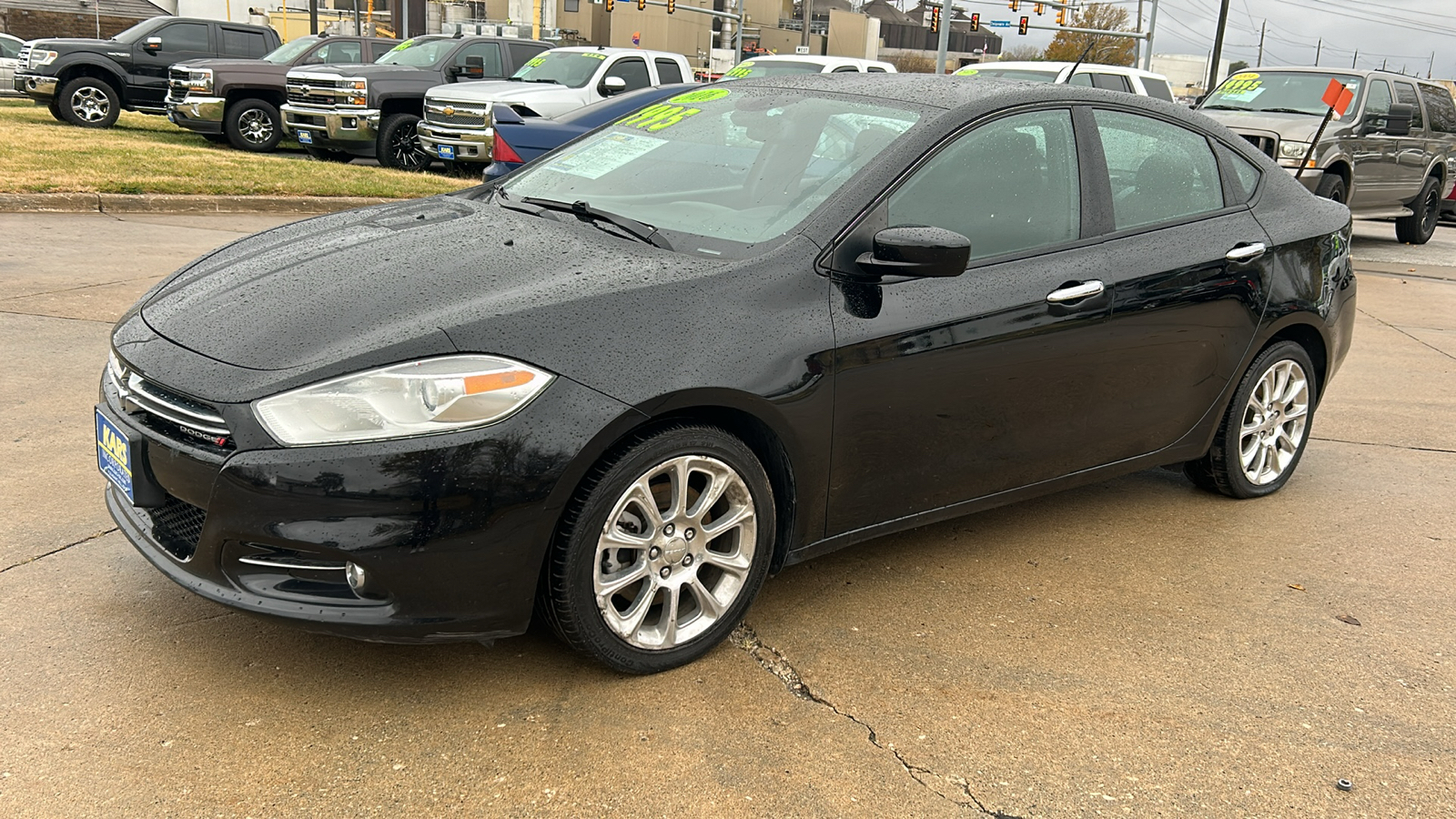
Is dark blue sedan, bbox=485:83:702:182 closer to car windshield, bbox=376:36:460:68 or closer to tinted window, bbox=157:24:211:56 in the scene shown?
car windshield, bbox=376:36:460:68

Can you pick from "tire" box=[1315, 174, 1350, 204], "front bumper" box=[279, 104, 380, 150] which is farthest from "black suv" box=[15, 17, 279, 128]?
"tire" box=[1315, 174, 1350, 204]

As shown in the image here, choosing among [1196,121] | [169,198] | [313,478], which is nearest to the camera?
[313,478]

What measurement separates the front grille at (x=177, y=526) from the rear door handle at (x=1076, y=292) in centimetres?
253

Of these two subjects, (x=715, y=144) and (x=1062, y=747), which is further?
(x=715, y=144)

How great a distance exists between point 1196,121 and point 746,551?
2.61m

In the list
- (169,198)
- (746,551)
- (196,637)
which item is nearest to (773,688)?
(746,551)

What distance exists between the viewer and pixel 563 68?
49.3 ft

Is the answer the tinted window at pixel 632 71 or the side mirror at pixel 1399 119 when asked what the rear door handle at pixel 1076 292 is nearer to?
the side mirror at pixel 1399 119

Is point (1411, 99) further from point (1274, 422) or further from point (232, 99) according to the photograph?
point (232, 99)

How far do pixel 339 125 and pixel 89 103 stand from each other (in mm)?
5903

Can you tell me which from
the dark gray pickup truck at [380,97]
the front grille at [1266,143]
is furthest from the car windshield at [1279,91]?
the dark gray pickup truck at [380,97]

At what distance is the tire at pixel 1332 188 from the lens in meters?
12.6

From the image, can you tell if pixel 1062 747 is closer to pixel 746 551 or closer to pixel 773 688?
pixel 773 688

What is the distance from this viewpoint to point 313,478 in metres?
2.71
